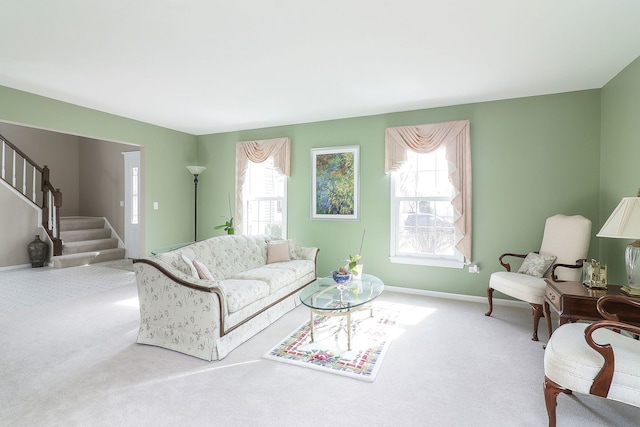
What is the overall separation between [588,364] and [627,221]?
129 cm

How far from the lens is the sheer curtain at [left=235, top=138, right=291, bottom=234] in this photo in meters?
5.30

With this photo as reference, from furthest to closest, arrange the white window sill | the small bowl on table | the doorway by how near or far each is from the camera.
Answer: the doorway
the white window sill
the small bowl on table

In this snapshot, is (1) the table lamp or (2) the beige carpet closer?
(2) the beige carpet

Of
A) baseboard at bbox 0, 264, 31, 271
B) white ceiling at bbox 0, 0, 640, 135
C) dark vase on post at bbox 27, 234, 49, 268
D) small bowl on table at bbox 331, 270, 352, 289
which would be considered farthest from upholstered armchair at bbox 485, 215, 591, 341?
baseboard at bbox 0, 264, 31, 271

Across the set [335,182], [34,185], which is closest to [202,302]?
[335,182]

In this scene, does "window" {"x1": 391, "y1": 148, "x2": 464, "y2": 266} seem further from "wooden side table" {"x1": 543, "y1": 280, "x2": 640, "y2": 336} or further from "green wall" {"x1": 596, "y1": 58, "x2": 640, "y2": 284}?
"wooden side table" {"x1": 543, "y1": 280, "x2": 640, "y2": 336}

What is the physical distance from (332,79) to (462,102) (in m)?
1.96

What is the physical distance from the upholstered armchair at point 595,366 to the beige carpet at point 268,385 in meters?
0.39

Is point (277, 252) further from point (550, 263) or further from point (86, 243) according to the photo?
point (86, 243)

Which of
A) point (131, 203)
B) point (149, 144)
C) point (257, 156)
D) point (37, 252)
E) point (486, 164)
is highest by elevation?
point (149, 144)

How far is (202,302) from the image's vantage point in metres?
2.69

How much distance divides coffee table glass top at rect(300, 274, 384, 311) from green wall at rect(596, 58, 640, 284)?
102 inches

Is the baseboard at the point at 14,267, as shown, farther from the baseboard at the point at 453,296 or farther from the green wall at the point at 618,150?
the green wall at the point at 618,150

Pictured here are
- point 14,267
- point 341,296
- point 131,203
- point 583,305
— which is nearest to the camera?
point 583,305
